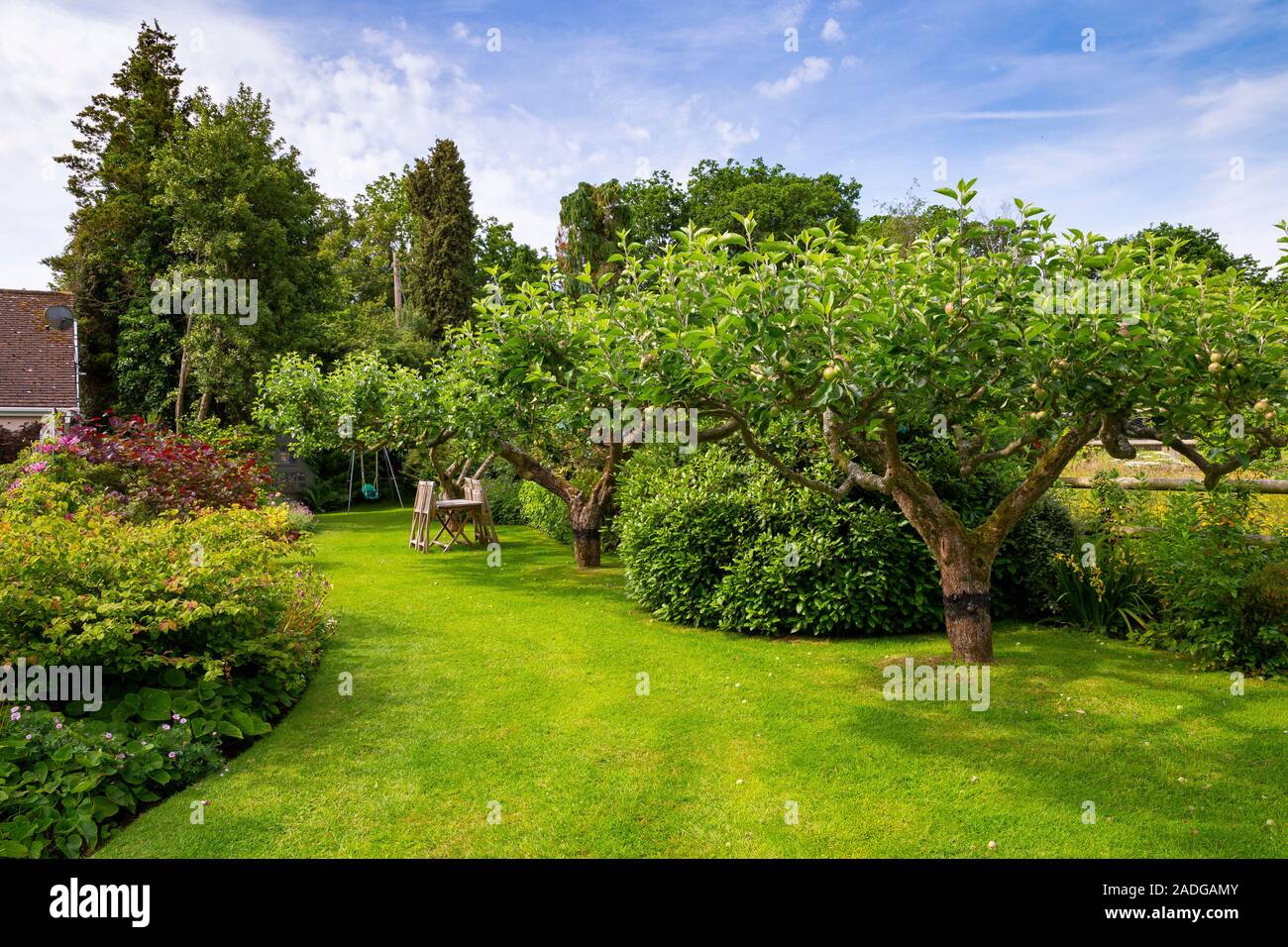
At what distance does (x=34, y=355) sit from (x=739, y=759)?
25.4 m

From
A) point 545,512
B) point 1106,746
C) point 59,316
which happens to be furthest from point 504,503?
point 1106,746

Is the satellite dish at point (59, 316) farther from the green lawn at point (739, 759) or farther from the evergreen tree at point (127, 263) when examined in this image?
the green lawn at point (739, 759)

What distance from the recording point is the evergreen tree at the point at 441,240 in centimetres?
3011

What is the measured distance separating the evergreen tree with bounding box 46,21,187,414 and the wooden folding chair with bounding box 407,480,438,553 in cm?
1321

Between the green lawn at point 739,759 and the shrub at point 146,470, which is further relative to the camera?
the shrub at point 146,470

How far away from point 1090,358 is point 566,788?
156 inches

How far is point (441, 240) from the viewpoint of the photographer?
30.6 meters

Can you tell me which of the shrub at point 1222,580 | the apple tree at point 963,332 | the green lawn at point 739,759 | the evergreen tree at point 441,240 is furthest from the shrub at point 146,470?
the evergreen tree at point 441,240

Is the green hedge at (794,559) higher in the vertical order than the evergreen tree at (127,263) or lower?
lower

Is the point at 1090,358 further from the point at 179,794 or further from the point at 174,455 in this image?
the point at 174,455

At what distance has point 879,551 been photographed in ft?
24.6

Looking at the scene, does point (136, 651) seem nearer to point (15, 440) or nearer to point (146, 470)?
point (146, 470)

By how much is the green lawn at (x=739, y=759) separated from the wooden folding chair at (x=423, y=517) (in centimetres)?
587

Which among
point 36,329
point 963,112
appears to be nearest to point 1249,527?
point 963,112
